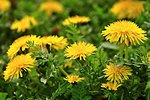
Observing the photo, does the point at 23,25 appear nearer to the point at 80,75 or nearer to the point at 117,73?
the point at 80,75

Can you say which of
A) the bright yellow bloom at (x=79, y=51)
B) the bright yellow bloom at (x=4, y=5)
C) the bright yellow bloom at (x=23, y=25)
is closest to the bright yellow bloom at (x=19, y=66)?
the bright yellow bloom at (x=79, y=51)

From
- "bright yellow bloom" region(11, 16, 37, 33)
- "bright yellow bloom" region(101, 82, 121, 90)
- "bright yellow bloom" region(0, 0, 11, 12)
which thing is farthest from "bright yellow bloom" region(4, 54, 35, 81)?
"bright yellow bloom" region(0, 0, 11, 12)

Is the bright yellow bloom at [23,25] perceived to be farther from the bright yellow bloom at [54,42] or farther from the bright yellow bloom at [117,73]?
the bright yellow bloom at [117,73]

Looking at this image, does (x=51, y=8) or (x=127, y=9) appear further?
(x=51, y=8)

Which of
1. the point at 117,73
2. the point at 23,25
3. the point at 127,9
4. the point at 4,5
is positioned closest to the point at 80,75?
the point at 117,73

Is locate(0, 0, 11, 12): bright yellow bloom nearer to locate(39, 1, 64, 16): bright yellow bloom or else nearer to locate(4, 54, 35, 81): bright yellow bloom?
locate(39, 1, 64, 16): bright yellow bloom

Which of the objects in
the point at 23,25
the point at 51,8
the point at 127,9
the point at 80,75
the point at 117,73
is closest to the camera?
the point at 117,73

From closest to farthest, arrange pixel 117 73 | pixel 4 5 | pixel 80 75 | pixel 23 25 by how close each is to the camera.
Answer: pixel 117 73 < pixel 80 75 < pixel 23 25 < pixel 4 5
